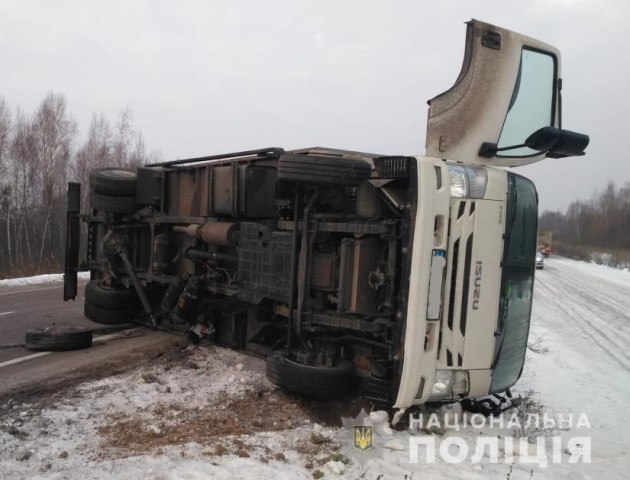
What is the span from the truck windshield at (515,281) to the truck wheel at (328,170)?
46.5 inches

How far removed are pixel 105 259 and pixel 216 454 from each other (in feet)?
16.3

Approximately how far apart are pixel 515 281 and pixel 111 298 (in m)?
5.41

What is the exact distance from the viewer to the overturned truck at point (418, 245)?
3.72 metres

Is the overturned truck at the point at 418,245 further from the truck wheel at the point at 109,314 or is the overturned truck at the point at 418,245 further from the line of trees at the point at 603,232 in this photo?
the line of trees at the point at 603,232

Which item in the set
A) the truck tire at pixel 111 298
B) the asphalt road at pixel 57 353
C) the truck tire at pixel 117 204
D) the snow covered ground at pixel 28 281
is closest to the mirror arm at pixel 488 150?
the asphalt road at pixel 57 353

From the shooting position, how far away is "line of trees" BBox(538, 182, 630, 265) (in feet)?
173

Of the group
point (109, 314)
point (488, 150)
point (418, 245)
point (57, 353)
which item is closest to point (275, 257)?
point (418, 245)

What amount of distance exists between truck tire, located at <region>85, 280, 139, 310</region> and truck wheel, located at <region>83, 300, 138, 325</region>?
1.9 inches

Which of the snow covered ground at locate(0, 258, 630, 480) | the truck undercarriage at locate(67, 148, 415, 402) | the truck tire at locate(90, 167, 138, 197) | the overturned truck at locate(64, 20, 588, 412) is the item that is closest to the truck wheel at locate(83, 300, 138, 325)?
the truck undercarriage at locate(67, 148, 415, 402)

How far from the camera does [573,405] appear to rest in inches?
197

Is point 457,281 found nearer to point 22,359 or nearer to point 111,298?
point 22,359

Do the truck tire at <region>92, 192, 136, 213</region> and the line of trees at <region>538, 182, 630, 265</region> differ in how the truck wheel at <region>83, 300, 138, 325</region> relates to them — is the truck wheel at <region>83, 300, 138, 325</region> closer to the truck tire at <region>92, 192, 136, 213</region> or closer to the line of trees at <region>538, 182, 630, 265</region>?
the truck tire at <region>92, 192, 136, 213</region>

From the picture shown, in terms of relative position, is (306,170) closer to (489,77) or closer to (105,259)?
(489,77)

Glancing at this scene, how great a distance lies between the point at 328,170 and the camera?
4.10 meters
